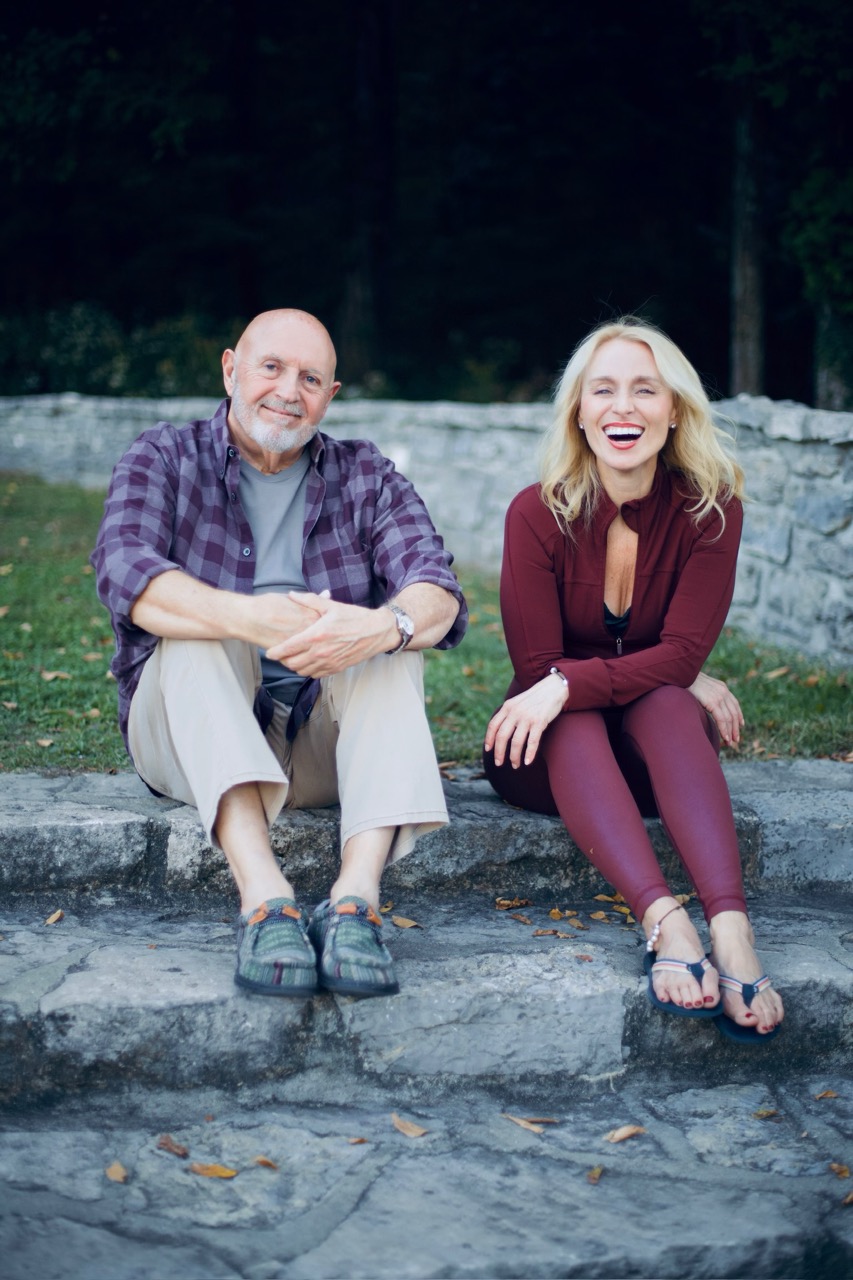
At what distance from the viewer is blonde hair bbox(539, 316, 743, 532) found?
2869 mm

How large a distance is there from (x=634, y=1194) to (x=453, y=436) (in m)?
7.44

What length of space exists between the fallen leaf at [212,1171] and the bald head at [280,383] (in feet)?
5.30

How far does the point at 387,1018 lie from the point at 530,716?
0.74 meters

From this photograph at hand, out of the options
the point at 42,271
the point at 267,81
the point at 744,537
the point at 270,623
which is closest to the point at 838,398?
the point at 744,537

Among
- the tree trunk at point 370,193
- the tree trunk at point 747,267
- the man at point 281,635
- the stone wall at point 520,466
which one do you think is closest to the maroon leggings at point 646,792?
the man at point 281,635

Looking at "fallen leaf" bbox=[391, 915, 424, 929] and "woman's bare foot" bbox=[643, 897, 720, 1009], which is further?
"fallen leaf" bbox=[391, 915, 424, 929]

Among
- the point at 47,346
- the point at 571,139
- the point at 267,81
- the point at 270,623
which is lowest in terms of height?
the point at 270,623

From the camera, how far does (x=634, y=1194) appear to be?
2.01 meters

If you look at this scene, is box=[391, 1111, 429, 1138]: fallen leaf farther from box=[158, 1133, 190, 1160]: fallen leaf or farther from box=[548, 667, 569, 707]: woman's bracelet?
box=[548, 667, 569, 707]: woman's bracelet

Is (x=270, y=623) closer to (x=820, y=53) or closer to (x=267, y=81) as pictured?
(x=820, y=53)

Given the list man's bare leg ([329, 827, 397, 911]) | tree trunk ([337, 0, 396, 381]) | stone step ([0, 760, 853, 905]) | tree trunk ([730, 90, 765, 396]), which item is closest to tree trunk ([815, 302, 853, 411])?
tree trunk ([730, 90, 765, 396])

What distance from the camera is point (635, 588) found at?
2924 millimetres

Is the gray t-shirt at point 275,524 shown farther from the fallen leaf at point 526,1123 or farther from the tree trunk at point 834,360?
the tree trunk at point 834,360

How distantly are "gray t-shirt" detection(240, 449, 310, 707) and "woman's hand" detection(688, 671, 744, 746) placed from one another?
99cm
